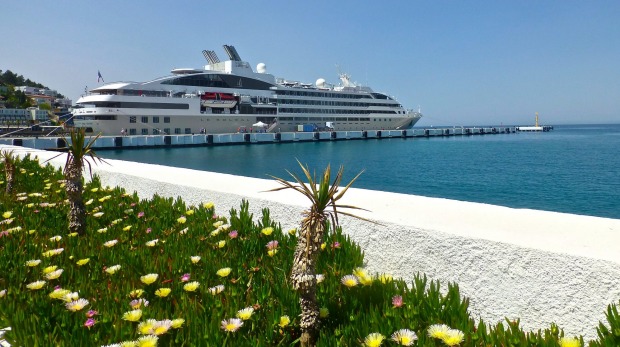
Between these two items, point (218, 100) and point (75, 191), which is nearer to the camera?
point (75, 191)

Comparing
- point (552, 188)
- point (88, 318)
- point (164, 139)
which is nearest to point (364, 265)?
point (88, 318)

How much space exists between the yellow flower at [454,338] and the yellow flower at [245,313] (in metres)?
0.95

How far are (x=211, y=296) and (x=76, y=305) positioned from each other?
72 cm

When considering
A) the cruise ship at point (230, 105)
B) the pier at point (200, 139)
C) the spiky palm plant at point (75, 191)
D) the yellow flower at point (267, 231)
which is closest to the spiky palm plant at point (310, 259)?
the yellow flower at point (267, 231)

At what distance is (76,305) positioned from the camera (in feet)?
7.65

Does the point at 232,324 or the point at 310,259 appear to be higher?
the point at 310,259

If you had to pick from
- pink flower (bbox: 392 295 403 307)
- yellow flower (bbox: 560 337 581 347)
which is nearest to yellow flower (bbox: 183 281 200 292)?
pink flower (bbox: 392 295 403 307)

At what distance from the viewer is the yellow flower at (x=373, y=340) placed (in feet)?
6.46

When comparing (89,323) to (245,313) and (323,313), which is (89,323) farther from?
(323,313)

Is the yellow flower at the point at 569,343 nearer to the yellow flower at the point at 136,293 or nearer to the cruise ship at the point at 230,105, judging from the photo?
the yellow flower at the point at 136,293

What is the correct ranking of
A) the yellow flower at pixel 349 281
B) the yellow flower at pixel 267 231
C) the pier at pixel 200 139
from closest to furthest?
the yellow flower at pixel 349 281 → the yellow flower at pixel 267 231 → the pier at pixel 200 139

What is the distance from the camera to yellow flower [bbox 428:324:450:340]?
200 cm

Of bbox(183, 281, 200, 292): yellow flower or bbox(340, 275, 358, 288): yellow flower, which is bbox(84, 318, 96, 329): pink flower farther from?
bbox(340, 275, 358, 288): yellow flower

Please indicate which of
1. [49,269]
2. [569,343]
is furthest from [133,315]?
[569,343]
